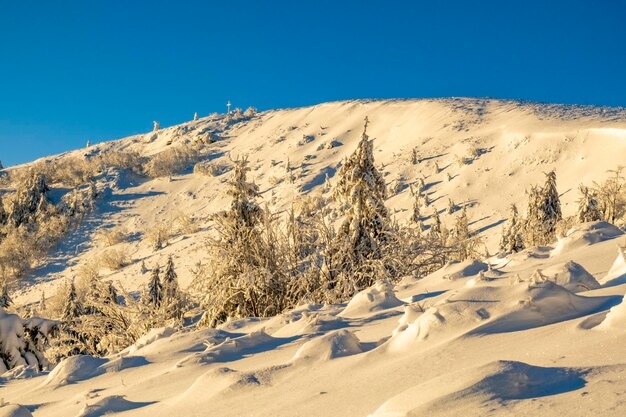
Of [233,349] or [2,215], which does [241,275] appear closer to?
[233,349]

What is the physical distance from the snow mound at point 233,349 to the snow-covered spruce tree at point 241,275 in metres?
3.04

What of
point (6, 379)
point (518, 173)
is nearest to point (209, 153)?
point (518, 173)

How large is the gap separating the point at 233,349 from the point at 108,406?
31.6 inches

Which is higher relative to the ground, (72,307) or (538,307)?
(538,307)

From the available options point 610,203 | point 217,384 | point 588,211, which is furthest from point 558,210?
point 217,384

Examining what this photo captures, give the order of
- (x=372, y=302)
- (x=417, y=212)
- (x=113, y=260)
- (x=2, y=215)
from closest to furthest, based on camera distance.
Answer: (x=372, y=302), (x=417, y=212), (x=113, y=260), (x=2, y=215)

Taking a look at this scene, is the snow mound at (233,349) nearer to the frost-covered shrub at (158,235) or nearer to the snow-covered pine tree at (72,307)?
the snow-covered pine tree at (72,307)

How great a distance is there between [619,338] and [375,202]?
20.7 ft

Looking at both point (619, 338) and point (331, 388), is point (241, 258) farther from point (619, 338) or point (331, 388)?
point (619, 338)

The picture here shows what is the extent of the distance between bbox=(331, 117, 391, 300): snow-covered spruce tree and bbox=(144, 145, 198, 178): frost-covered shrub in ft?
106

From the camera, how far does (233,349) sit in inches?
110

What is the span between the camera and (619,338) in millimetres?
1766

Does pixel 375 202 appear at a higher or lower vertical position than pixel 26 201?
lower

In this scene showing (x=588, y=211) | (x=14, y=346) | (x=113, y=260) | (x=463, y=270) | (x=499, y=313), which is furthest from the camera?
(x=113, y=260)
